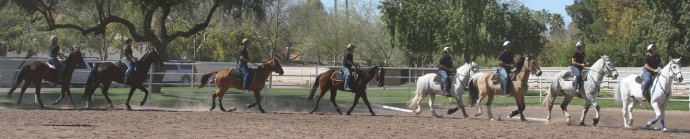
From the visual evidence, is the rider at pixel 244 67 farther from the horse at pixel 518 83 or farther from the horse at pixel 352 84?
the horse at pixel 518 83

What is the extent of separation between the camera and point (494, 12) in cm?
4112

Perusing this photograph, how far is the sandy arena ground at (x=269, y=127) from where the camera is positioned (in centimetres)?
1450

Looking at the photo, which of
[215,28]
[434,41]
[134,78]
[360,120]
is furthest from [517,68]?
[215,28]

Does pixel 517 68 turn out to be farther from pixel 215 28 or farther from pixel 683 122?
pixel 215 28

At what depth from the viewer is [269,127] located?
→ 52.9 ft

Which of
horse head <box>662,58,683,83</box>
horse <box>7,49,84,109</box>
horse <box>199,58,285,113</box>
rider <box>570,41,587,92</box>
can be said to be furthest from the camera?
horse <box>7,49,84,109</box>

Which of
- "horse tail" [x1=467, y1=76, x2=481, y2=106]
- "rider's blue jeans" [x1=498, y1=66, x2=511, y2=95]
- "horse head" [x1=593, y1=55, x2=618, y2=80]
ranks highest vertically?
"horse head" [x1=593, y1=55, x2=618, y2=80]

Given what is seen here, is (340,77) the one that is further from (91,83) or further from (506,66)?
(91,83)

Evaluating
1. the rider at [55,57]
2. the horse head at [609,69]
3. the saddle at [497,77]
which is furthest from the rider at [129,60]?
the horse head at [609,69]

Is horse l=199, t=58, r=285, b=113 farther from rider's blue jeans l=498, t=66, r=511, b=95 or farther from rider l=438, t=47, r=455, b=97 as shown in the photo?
rider's blue jeans l=498, t=66, r=511, b=95

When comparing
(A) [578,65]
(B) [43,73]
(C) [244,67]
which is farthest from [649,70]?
(B) [43,73]

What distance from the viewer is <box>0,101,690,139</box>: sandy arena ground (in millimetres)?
14500

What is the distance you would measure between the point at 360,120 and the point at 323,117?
1.05 metres

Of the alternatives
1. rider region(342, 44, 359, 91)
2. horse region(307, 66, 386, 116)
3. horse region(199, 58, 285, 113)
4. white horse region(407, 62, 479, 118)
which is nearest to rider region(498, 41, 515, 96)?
white horse region(407, 62, 479, 118)
